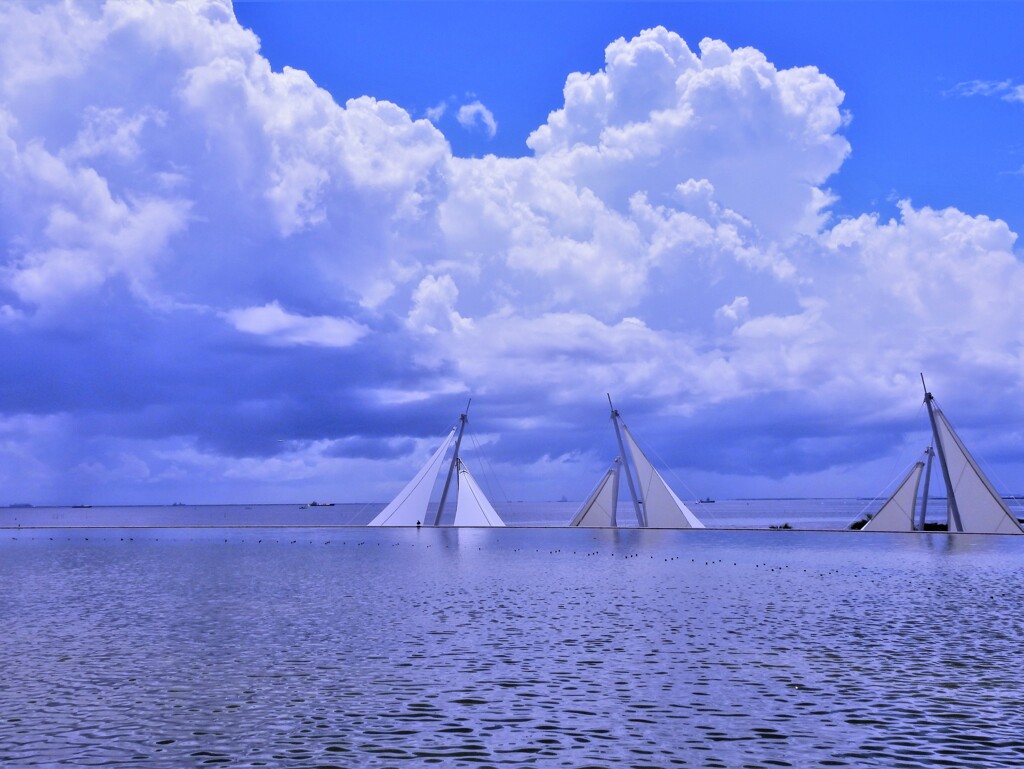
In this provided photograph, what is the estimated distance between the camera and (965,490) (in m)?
111

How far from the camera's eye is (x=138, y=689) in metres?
29.1

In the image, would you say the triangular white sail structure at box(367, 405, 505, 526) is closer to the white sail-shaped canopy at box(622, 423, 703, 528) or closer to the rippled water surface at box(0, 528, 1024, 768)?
the white sail-shaped canopy at box(622, 423, 703, 528)

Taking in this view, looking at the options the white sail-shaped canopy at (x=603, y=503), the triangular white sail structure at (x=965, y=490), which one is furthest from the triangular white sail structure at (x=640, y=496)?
the triangular white sail structure at (x=965, y=490)

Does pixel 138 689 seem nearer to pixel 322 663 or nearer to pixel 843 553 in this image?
pixel 322 663

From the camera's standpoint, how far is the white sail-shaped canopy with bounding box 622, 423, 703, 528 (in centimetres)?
12888

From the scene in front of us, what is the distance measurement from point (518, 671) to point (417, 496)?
113000 mm

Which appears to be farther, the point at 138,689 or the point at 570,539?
the point at 570,539

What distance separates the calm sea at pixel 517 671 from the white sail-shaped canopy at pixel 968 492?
4508 cm

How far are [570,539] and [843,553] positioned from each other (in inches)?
1624

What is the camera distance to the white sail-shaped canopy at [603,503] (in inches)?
5143

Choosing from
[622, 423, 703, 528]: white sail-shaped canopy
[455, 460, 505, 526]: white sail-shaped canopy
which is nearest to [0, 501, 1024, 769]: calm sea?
[622, 423, 703, 528]: white sail-shaped canopy

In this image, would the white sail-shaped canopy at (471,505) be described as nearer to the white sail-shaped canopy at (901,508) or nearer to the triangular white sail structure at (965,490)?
the white sail-shaped canopy at (901,508)

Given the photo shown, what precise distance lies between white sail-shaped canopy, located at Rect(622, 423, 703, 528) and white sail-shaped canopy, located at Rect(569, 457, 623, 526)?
272 centimetres

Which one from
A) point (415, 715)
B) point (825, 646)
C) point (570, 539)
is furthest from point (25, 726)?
point (570, 539)
